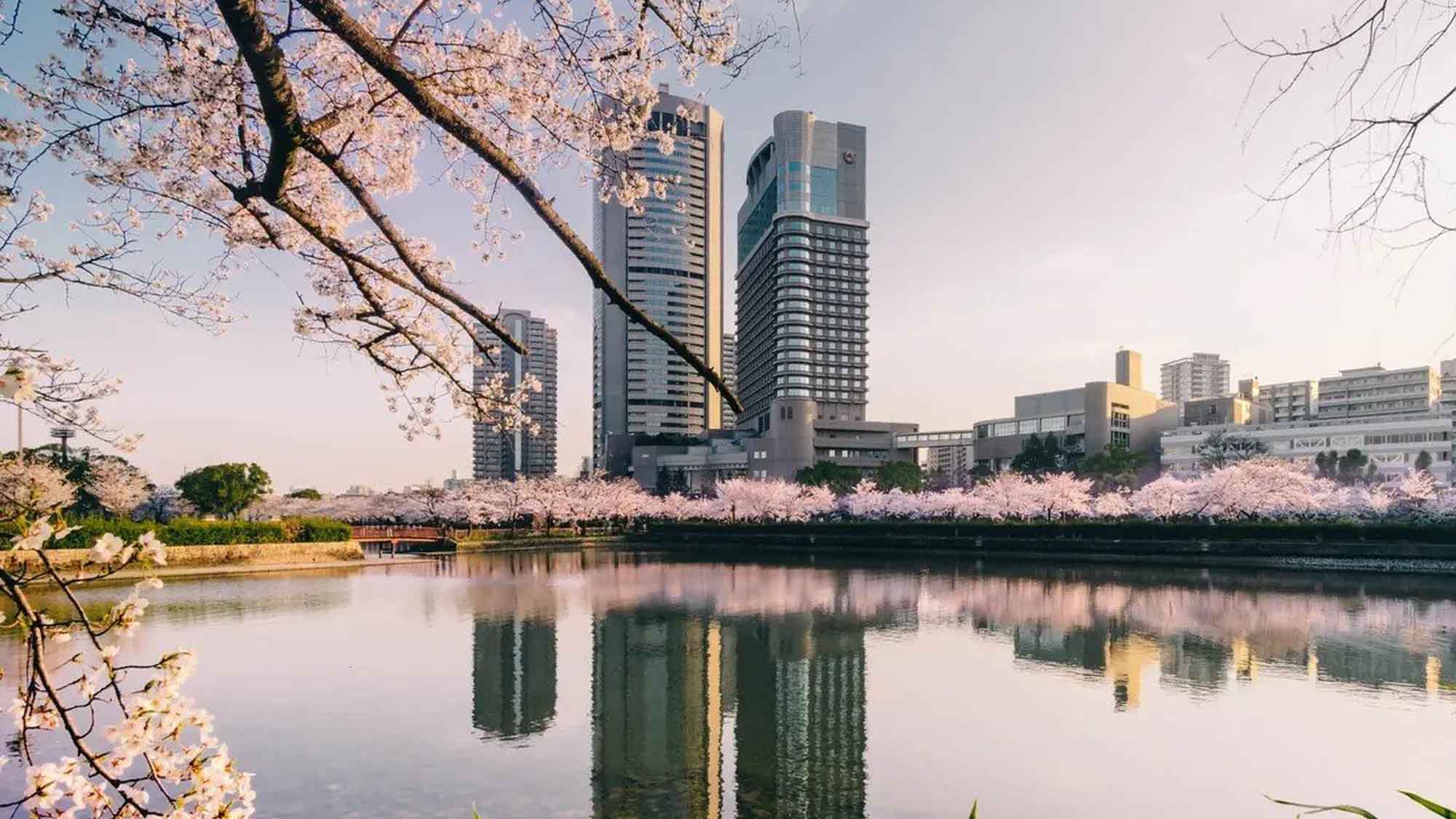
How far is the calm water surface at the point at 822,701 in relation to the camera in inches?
417

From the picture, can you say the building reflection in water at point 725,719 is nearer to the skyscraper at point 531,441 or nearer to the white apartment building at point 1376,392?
Result: the white apartment building at point 1376,392

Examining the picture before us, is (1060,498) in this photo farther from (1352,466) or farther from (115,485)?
(115,485)

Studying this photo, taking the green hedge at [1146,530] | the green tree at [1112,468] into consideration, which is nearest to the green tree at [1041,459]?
the green tree at [1112,468]

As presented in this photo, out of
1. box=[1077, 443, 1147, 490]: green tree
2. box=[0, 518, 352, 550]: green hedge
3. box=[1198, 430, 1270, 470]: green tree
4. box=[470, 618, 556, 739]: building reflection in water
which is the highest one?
box=[1198, 430, 1270, 470]: green tree

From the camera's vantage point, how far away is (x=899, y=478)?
7619 cm

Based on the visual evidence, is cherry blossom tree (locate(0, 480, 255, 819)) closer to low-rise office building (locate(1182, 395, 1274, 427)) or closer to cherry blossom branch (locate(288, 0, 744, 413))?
cherry blossom branch (locate(288, 0, 744, 413))

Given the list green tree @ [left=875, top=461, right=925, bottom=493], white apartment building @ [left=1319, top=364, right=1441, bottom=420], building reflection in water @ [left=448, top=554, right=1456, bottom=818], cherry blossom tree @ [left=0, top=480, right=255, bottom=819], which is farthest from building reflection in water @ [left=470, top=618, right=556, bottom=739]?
white apartment building @ [left=1319, top=364, right=1441, bottom=420]

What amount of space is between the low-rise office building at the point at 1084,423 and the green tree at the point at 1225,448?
643 centimetres

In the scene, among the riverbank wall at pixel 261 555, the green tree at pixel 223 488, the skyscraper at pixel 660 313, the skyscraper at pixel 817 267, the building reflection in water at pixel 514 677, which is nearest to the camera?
the building reflection in water at pixel 514 677

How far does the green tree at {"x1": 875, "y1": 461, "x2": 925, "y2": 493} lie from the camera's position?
75.7 meters

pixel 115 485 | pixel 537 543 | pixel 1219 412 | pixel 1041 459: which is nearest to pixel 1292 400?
pixel 1219 412

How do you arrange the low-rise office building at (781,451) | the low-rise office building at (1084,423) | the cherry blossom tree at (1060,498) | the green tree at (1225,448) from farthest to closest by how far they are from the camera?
the low-rise office building at (781,451)
the low-rise office building at (1084,423)
the green tree at (1225,448)
the cherry blossom tree at (1060,498)

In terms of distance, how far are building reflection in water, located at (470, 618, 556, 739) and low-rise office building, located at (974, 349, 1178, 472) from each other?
274 feet

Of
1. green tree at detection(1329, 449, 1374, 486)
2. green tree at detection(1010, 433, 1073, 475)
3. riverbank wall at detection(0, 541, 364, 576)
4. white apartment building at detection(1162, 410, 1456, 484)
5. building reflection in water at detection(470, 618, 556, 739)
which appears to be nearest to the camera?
building reflection in water at detection(470, 618, 556, 739)
